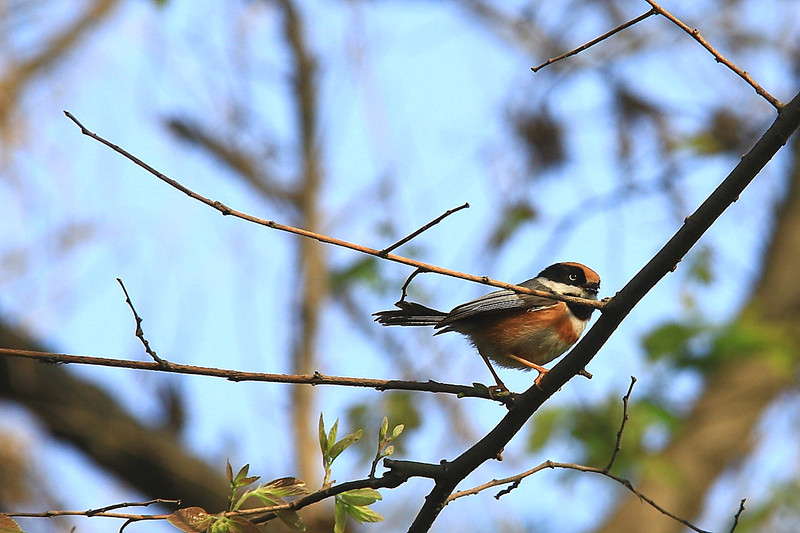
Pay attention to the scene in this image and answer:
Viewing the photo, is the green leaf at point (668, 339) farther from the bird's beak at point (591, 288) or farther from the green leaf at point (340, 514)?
the green leaf at point (340, 514)

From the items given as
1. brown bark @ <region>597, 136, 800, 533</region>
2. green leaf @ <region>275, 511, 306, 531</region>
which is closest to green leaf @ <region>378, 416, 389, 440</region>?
green leaf @ <region>275, 511, 306, 531</region>

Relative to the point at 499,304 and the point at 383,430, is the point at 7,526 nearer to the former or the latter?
the point at 383,430

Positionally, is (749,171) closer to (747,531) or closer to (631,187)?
(631,187)

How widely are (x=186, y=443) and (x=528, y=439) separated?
3223 mm

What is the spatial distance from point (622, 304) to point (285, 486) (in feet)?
3.62

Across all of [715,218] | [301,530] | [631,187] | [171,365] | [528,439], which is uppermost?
[631,187]

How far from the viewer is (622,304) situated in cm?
255

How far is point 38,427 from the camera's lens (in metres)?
7.47

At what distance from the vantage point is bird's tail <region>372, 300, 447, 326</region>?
359cm

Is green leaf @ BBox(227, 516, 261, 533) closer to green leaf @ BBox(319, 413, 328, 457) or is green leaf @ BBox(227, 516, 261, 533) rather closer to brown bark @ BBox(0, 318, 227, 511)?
green leaf @ BBox(319, 413, 328, 457)

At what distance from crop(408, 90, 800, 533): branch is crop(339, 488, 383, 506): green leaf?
37 centimetres

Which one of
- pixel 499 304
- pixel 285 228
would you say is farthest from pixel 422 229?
pixel 499 304

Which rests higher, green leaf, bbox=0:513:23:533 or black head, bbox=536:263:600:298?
black head, bbox=536:263:600:298

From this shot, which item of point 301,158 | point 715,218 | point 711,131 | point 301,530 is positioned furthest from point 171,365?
point 711,131
